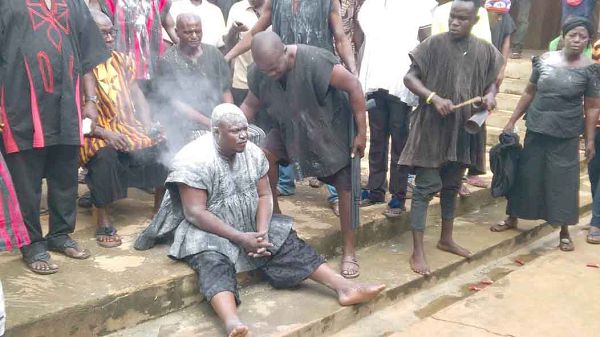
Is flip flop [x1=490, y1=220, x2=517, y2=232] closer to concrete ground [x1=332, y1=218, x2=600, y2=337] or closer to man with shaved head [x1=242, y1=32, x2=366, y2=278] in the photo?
concrete ground [x1=332, y1=218, x2=600, y2=337]

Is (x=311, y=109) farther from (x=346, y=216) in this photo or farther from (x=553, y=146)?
(x=553, y=146)

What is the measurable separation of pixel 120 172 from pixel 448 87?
2.30 meters

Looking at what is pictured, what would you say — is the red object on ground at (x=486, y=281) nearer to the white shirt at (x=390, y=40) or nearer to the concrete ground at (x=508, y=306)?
the concrete ground at (x=508, y=306)

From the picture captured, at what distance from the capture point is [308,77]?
4.21m

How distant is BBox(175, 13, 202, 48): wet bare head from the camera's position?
15.5 ft

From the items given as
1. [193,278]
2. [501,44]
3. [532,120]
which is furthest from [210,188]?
[501,44]

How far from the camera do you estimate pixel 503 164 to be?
18.5 feet

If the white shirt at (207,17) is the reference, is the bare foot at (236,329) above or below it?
below

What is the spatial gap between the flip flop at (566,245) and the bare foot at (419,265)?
4.98 ft

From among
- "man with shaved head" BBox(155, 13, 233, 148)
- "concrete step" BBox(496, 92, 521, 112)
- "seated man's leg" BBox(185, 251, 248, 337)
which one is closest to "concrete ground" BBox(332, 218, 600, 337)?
"seated man's leg" BBox(185, 251, 248, 337)

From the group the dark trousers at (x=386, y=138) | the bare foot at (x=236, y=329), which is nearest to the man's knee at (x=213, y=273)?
the bare foot at (x=236, y=329)

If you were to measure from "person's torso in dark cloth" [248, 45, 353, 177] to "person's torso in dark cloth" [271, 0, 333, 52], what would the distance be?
706mm

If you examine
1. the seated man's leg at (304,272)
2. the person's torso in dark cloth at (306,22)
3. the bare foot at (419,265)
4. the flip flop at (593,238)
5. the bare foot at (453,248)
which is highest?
the person's torso in dark cloth at (306,22)

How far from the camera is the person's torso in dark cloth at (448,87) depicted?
456cm
